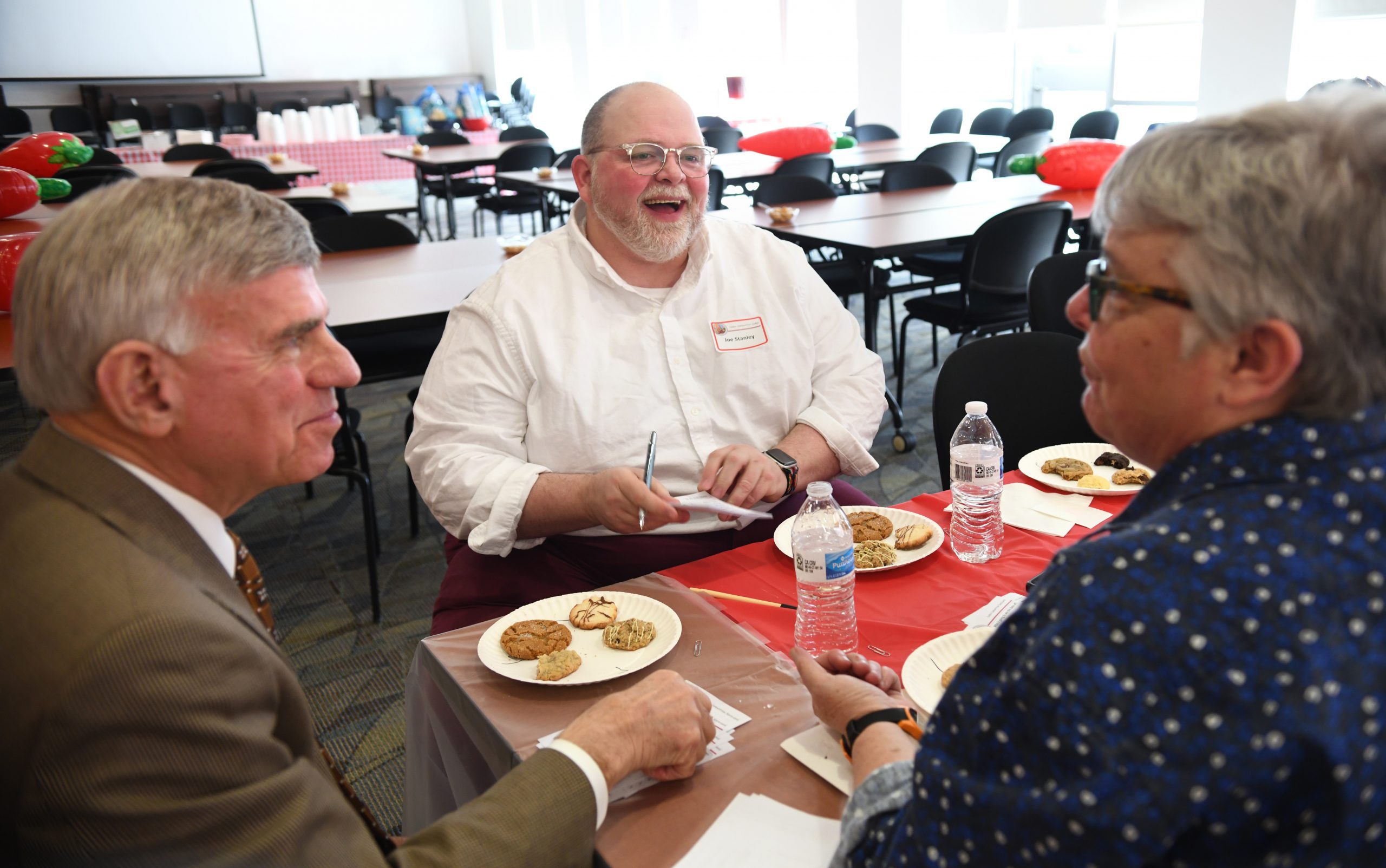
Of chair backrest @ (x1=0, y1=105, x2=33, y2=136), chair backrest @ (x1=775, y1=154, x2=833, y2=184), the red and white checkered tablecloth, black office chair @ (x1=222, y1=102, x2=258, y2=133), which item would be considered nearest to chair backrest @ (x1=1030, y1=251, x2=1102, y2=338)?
chair backrest @ (x1=775, y1=154, x2=833, y2=184)

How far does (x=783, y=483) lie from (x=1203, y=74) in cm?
665

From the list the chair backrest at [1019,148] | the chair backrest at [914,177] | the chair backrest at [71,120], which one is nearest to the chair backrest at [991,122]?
the chair backrest at [1019,148]

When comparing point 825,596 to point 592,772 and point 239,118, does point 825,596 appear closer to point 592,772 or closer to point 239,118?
point 592,772

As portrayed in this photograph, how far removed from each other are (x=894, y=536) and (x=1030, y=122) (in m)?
7.58

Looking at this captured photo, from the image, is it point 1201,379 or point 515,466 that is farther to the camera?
point 515,466

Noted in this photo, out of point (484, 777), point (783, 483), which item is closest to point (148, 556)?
point (484, 777)

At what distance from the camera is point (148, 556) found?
0.88 m

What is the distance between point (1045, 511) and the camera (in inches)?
72.0

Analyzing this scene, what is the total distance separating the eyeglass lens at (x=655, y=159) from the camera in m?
2.21

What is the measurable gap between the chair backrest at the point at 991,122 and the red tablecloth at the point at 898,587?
8.02 meters

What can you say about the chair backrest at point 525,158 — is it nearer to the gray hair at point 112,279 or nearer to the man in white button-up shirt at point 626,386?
the man in white button-up shirt at point 626,386

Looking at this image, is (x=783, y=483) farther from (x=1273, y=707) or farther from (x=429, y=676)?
(x=1273, y=707)

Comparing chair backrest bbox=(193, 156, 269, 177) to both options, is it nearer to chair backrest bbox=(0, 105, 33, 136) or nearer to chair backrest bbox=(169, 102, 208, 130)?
chair backrest bbox=(0, 105, 33, 136)

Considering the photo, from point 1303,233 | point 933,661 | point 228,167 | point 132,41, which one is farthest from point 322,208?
point 132,41
